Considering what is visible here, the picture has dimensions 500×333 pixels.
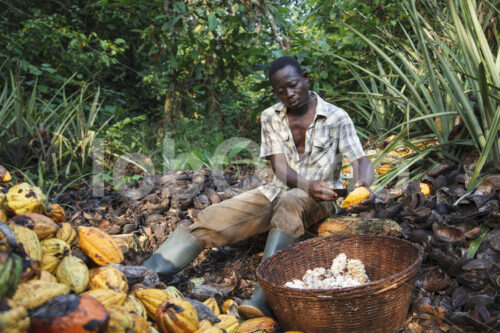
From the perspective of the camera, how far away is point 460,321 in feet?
4.98

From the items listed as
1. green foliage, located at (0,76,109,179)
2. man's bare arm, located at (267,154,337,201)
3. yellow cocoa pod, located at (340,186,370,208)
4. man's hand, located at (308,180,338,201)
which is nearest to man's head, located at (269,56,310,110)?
man's bare arm, located at (267,154,337,201)

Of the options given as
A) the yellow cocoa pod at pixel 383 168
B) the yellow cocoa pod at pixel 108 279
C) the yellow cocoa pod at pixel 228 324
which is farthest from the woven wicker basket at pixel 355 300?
the yellow cocoa pod at pixel 383 168

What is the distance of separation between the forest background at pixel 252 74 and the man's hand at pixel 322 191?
0.46 meters

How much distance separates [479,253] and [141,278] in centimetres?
147

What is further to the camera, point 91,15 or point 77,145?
point 91,15

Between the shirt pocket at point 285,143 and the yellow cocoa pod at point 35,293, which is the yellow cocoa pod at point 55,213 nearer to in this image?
the yellow cocoa pod at point 35,293

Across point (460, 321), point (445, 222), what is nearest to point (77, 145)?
point (445, 222)

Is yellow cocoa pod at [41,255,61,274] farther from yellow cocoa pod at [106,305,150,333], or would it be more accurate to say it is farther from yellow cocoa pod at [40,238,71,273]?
yellow cocoa pod at [106,305,150,333]

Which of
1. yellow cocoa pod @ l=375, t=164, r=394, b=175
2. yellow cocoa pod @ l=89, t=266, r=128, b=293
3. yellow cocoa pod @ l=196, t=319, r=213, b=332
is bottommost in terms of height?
yellow cocoa pod @ l=375, t=164, r=394, b=175

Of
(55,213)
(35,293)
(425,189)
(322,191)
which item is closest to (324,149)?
(322,191)

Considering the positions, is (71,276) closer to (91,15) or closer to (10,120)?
(10,120)

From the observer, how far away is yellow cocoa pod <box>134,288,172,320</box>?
4.83 ft

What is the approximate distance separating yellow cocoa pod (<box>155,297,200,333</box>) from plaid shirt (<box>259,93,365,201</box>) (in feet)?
3.62

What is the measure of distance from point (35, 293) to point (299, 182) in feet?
5.00
